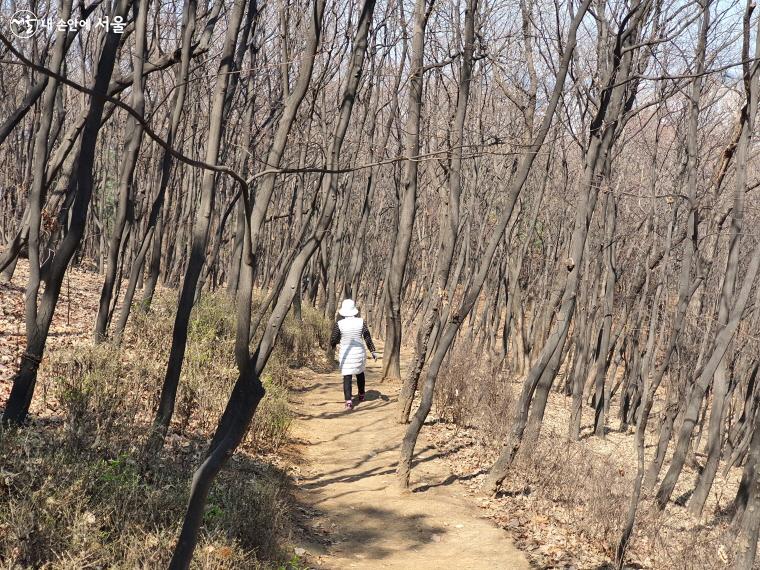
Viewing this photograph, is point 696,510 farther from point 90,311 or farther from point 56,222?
point 90,311

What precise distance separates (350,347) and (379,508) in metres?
3.85

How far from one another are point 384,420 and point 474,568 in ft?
14.7

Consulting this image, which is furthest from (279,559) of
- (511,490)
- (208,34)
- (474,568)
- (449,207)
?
(449,207)

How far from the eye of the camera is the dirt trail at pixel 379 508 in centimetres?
606

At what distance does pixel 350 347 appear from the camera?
424 inches

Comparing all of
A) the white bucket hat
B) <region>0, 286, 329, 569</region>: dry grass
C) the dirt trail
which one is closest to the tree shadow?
the dirt trail

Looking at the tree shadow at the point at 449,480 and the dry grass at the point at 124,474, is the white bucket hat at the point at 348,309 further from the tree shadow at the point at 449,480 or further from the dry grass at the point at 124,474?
the tree shadow at the point at 449,480

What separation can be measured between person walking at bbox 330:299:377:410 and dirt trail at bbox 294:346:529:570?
61 centimetres

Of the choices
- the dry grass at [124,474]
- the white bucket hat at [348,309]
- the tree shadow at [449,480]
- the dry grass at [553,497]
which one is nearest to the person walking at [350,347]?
the white bucket hat at [348,309]

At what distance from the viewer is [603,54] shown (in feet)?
33.0

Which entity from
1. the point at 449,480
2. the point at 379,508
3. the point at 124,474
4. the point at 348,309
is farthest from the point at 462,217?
the point at 124,474

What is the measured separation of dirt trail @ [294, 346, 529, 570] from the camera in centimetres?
606

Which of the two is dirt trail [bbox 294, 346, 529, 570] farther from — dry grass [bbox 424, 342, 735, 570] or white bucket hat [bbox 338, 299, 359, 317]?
white bucket hat [bbox 338, 299, 359, 317]

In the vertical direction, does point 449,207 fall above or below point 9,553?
above
